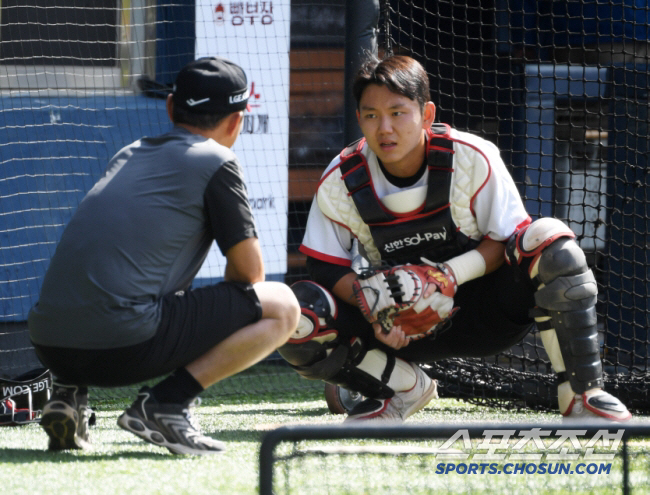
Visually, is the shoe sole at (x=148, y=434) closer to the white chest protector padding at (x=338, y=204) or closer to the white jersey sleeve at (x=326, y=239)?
the white jersey sleeve at (x=326, y=239)

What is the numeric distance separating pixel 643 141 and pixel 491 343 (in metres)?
2.36

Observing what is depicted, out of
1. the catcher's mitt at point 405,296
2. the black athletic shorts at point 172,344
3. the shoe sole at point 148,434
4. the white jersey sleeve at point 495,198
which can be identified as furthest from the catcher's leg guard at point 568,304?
the shoe sole at point 148,434

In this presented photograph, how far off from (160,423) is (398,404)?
3.20ft

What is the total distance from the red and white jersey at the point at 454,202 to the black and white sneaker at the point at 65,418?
0.93 metres

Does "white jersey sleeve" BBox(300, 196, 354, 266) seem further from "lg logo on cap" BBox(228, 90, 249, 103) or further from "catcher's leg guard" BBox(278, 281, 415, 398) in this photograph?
"lg logo on cap" BBox(228, 90, 249, 103)

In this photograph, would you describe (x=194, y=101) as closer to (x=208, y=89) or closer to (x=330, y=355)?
(x=208, y=89)

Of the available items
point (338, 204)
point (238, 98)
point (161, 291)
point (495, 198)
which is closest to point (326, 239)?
point (338, 204)

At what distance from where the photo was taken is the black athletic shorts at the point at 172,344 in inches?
92.4

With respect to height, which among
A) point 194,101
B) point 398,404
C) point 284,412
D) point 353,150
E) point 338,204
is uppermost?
point 194,101

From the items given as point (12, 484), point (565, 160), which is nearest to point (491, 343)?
point (12, 484)

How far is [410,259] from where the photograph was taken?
309 centimetres

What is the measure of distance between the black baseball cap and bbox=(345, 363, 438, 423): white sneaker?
3.68 feet

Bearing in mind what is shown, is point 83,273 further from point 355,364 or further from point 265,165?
point 265,165

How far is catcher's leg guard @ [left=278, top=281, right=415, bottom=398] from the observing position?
9.36 feet
